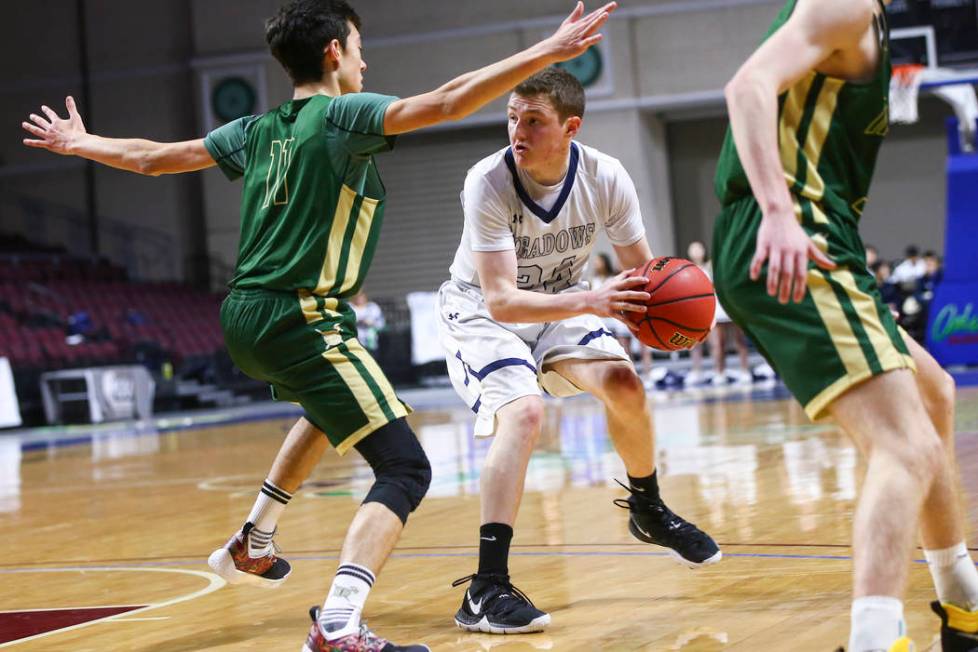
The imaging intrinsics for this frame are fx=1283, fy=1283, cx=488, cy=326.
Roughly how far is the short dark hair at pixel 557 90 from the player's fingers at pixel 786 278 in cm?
168

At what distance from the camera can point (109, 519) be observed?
729 cm

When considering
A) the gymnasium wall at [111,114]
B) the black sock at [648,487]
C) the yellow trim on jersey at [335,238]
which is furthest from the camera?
the gymnasium wall at [111,114]

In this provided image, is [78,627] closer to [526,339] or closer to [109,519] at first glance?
[526,339]

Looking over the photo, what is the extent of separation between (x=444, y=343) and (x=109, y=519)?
3355 millimetres

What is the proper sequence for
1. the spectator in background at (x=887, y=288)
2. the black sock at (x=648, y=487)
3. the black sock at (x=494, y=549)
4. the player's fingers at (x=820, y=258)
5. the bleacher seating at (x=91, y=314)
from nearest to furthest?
the player's fingers at (x=820, y=258) < the black sock at (x=494, y=549) < the black sock at (x=648, y=487) < the spectator in background at (x=887, y=288) < the bleacher seating at (x=91, y=314)

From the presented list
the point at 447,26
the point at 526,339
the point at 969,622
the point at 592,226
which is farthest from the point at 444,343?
the point at 447,26

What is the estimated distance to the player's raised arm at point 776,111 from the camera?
264 centimetres

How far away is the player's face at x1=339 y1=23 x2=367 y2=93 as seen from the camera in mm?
3867

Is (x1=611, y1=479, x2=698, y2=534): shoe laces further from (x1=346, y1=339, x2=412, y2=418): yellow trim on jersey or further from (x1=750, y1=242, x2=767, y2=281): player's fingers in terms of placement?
(x1=750, y1=242, x2=767, y2=281): player's fingers

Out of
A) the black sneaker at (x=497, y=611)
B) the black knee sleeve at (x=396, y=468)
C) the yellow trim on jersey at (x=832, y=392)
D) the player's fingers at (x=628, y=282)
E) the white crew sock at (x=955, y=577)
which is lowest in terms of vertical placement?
the black sneaker at (x=497, y=611)

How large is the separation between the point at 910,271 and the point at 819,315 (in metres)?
17.0

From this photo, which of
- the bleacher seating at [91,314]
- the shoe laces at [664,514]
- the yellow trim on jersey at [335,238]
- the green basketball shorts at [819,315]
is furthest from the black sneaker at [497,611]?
the bleacher seating at [91,314]

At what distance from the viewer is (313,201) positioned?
3727 millimetres

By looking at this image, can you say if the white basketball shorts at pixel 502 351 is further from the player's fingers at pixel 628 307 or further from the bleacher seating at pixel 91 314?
the bleacher seating at pixel 91 314
